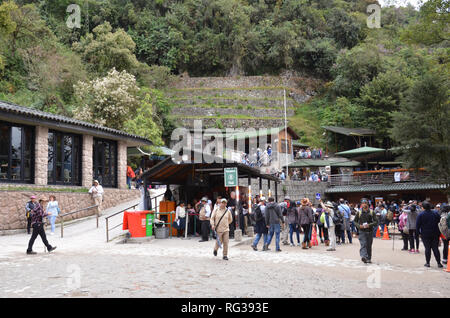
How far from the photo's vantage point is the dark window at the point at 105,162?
78.8ft

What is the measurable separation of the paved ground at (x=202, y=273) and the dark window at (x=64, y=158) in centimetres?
695

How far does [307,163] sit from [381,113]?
766 inches

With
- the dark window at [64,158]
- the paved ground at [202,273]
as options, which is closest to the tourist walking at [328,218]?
the paved ground at [202,273]

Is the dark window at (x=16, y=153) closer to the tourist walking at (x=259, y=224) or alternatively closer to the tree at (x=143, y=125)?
the tourist walking at (x=259, y=224)

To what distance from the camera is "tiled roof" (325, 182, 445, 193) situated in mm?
34594

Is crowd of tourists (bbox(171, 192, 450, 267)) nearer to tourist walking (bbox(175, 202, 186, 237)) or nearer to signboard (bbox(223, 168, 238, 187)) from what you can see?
tourist walking (bbox(175, 202, 186, 237))

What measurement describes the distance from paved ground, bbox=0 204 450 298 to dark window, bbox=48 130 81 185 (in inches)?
274

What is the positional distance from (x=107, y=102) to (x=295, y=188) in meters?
16.9

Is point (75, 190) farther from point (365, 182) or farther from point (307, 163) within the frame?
point (365, 182)

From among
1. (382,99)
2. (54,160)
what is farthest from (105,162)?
(382,99)

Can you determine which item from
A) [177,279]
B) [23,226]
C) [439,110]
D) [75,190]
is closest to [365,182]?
[439,110]

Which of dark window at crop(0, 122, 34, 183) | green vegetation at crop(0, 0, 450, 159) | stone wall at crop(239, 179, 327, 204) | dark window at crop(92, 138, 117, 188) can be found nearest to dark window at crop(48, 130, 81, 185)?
dark window at crop(0, 122, 34, 183)

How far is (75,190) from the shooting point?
2092cm
